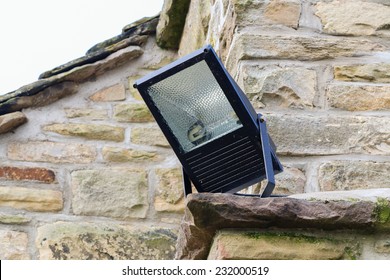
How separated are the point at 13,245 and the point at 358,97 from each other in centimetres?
160

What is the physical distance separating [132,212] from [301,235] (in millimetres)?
1769

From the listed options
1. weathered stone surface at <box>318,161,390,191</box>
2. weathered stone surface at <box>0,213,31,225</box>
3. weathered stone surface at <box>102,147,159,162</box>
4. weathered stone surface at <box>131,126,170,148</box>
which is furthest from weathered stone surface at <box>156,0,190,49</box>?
weathered stone surface at <box>318,161,390,191</box>

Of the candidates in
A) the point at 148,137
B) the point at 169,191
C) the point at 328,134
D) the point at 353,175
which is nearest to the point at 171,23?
the point at 148,137

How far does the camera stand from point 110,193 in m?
3.66

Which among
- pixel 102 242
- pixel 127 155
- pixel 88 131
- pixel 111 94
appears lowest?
pixel 102 242

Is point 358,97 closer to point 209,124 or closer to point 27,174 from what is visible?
point 209,124

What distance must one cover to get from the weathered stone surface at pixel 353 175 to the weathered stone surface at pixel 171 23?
5.08 feet

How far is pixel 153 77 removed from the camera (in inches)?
86.2

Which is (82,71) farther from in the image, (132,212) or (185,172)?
(185,172)

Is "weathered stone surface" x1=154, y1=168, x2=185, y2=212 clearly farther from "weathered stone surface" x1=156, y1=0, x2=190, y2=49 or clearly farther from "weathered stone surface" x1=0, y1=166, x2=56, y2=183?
"weathered stone surface" x1=156, y1=0, x2=190, y2=49

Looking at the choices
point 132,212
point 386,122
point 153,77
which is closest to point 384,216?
point 153,77

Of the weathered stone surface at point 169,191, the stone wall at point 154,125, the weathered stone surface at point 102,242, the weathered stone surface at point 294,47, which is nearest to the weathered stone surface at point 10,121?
the stone wall at point 154,125

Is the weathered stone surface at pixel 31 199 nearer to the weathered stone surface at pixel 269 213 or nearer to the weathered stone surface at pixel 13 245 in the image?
the weathered stone surface at pixel 13 245
